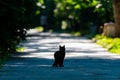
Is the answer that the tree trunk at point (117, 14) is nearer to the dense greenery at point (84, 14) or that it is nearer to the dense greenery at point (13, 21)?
the dense greenery at point (84, 14)

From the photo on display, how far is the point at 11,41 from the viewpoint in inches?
1133

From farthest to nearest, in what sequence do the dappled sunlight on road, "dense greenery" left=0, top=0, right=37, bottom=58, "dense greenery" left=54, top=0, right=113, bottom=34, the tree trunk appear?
1. "dense greenery" left=54, top=0, right=113, bottom=34
2. the tree trunk
3. the dappled sunlight on road
4. "dense greenery" left=0, top=0, right=37, bottom=58

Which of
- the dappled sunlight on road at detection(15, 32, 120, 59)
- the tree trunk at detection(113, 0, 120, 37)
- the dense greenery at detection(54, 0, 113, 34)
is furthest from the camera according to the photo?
the dense greenery at detection(54, 0, 113, 34)

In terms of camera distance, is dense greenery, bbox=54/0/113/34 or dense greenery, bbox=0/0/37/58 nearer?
dense greenery, bbox=0/0/37/58

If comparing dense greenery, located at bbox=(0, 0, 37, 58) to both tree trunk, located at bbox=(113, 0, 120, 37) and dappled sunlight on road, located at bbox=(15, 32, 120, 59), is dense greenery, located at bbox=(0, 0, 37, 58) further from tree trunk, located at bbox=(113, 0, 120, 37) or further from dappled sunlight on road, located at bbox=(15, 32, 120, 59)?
tree trunk, located at bbox=(113, 0, 120, 37)

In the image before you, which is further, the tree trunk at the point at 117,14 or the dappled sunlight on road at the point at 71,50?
the tree trunk at the point at 117,14

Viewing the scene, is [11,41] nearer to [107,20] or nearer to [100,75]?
[100,75]

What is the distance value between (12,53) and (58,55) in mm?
10878

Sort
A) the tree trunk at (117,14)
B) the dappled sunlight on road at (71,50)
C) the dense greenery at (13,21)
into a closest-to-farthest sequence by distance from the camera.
→ the dense greenery at (13,21)
the dappled sunlight on road at (71,50)
the tree trunk at (117,14)

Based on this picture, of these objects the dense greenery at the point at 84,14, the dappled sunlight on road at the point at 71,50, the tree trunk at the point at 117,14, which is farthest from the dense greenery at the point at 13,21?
the dense greenery at the point at 84,14

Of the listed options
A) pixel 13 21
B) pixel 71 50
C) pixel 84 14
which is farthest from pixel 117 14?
pixel 84 14

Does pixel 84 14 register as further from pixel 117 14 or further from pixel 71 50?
pixel 71 50

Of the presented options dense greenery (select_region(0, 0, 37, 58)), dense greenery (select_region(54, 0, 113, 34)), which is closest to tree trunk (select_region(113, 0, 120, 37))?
dense greenery (select_region(54, 0, 113, 34))

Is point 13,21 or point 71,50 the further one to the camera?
point 71,50
